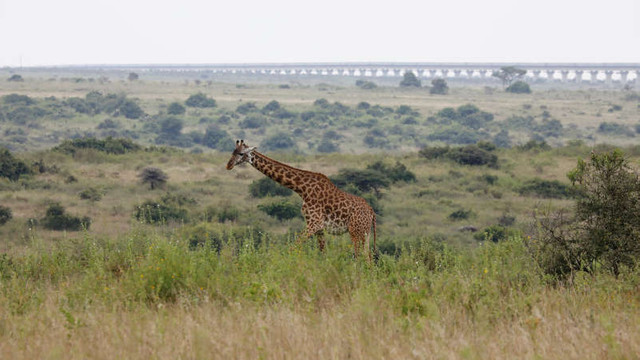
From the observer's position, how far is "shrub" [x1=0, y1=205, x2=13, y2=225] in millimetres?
23212

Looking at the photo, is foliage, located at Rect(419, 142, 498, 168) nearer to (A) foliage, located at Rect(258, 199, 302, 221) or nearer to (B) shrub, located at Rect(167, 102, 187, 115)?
(A) foliage, located at Rect(258, 199, 302, 221)

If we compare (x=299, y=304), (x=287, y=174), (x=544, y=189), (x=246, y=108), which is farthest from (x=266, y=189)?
(x=246, y=108)

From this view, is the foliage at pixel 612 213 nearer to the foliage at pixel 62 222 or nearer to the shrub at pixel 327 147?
the foliage at pixel 62 222

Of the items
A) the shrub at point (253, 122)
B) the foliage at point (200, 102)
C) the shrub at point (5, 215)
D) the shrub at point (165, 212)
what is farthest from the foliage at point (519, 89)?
the shrub at point (5, 215)

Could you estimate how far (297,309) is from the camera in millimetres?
7164

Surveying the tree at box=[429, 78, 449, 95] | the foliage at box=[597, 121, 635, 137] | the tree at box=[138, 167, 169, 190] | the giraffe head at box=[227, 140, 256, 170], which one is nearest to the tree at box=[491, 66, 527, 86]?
the tree at box=[429, 78, 449, 95]

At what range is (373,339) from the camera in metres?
6.23

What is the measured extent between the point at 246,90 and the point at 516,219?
300 feet

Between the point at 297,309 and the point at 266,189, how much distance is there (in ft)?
75.0

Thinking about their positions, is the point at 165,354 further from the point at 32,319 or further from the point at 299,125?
the point at 299,125

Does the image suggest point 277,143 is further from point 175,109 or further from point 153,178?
point 153,178

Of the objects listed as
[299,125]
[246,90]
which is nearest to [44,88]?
[246,90]

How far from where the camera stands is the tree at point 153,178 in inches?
1239

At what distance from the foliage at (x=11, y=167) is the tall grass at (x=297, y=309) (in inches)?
925
